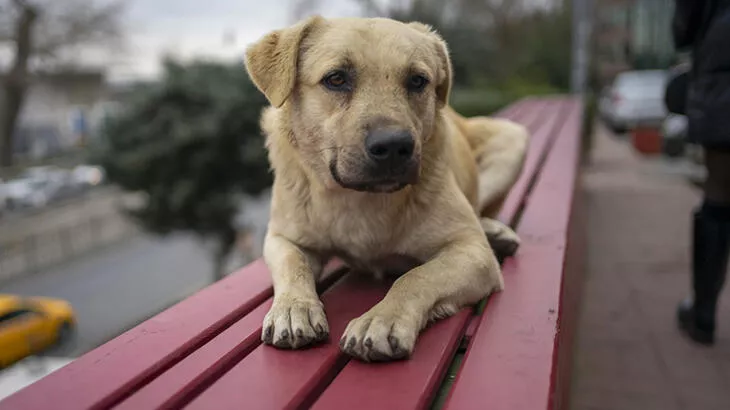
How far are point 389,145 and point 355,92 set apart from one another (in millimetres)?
314

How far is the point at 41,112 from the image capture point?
1971 inches

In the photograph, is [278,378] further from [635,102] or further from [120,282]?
[635,102]

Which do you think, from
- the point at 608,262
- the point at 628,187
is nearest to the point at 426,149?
the point at 608,262

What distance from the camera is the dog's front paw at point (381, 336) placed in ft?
6.53

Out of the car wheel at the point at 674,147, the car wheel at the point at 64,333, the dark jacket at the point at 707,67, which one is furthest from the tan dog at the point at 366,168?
the car wheel at the point at 64,333

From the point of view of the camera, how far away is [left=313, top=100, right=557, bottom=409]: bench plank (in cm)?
174

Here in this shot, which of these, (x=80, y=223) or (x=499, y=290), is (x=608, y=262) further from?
(x=80, y=223)

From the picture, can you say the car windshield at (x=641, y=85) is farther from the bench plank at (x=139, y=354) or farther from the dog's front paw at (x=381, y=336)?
the dog's front paw at (x=381, y=336)

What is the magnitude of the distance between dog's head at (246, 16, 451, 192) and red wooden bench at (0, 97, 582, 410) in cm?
51

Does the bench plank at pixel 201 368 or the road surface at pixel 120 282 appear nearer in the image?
the bench plank at pixel 201 368

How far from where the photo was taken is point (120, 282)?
Answer: 80.9 feet

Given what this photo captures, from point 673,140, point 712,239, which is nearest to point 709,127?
point 712,239

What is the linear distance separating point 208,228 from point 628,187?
9.21 metres

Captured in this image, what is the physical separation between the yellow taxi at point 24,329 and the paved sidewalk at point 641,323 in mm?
10367
